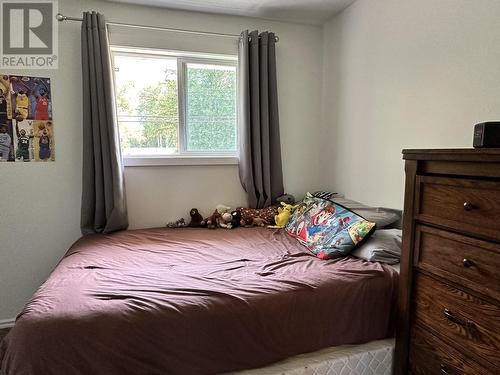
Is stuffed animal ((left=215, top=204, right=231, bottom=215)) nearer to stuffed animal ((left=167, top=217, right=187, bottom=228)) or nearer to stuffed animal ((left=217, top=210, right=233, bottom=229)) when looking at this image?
stuffed animal ((left=217, top=210, right=233, bottom=229))

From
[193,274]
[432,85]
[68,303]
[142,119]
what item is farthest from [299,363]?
[142,119]

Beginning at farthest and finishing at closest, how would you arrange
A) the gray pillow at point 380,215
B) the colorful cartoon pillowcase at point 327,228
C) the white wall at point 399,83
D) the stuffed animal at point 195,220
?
the stuffed animal at point 195,220 → the gray pillow at point 380,215 → the colorful cartoon pillowcase at point 327,228 → the white wall at point 399,83

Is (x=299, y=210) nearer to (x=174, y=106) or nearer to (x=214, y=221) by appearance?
(x=214, y=221)

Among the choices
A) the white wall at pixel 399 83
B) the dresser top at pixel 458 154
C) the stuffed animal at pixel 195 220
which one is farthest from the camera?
the stuffed animal at pixel 195 220

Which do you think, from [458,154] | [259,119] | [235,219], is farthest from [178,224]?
[458,154]

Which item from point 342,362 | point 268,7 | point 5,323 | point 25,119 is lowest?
point 5,323

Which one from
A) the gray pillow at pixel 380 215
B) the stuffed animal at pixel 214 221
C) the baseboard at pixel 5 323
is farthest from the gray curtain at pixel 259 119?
the baseboard at pixel 5 323

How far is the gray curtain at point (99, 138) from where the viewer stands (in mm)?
2076

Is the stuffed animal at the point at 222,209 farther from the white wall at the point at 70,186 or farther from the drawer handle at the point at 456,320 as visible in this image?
the drawer handle at the point at 456,320

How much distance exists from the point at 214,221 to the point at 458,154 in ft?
5.82

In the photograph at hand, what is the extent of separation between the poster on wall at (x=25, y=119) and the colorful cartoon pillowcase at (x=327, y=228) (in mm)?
1874

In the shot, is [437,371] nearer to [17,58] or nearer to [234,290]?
[234,290]

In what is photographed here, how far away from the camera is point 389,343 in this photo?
1348 millimetres

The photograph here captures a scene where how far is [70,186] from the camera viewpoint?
223 cm
